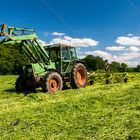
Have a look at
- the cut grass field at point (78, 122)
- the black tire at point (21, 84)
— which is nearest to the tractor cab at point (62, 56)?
the black tire at point (21, 84)

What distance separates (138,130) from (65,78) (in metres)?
10.2

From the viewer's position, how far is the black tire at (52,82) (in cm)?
1455

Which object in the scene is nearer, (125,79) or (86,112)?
(86,112)

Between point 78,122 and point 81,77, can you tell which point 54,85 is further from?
point 78,122

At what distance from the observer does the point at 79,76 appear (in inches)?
691

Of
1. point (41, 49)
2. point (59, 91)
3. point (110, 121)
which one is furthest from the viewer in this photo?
point (41, 49)

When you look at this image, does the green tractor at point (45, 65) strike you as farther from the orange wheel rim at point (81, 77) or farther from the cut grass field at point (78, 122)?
the cut grass field at point (78, 122)

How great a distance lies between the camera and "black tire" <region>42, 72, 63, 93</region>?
14555mm

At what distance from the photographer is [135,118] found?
7512 millimetres

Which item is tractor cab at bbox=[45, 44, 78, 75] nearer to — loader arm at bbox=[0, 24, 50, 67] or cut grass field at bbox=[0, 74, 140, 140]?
loader arm at bbox=[0, 24, 50, 67]

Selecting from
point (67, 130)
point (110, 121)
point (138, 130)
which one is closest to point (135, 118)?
point (110, 121)

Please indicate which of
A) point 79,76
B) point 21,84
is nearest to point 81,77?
point 79,76

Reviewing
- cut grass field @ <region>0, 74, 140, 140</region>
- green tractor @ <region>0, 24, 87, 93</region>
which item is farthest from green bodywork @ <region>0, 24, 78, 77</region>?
cut grass field @ <region>0, 74, 140, 140</region>

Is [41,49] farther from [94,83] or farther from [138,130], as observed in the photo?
[138,130]
